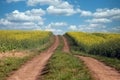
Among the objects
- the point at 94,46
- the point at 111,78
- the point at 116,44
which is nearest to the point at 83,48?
the point at 94,46

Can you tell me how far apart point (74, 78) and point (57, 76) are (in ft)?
4.54

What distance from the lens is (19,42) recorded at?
48.1 meters

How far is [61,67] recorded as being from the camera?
22.5 metres

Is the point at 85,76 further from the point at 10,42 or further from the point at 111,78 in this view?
the point at 10,42

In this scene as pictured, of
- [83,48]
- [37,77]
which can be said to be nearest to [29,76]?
[37,77]

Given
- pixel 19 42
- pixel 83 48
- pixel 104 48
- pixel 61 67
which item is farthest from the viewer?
pixel 83 48

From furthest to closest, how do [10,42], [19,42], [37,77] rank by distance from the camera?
[19,42], [10,42], [37,77]

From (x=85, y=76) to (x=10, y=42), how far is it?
27.6 m

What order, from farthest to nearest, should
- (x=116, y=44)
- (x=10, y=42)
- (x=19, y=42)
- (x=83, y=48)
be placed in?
(x=83, y=48) < (x=19, y=42) < (x=10, y=42) < (x=116, y=44)

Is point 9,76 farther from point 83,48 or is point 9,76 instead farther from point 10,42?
point 83,48

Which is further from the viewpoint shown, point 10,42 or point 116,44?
point 10,42

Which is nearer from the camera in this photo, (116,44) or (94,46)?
(116,44)

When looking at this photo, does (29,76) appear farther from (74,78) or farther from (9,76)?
(74,78)

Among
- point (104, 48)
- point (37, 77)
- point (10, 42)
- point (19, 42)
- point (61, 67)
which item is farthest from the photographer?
point (19, 42)
